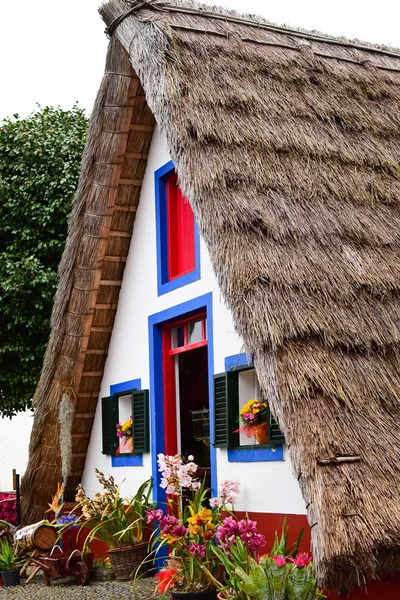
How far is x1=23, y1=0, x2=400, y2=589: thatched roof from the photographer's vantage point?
4.83 meters

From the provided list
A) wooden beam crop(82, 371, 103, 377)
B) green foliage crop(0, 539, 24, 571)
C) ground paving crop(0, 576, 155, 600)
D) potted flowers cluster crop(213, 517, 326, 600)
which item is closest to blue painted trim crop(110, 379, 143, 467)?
wooden beam crop(82, 371, 103, 377)

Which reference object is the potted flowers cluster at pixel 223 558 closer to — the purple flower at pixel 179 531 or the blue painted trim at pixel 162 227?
the purple flower at pixel 179 531

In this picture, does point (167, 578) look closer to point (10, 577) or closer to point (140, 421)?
point (140, 421)

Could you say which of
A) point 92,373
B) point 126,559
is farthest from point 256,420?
point 92,373

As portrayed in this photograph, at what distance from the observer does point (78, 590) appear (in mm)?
8062

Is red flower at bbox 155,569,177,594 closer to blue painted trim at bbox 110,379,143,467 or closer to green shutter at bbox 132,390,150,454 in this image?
green shutter at bbox 132,390,150,454

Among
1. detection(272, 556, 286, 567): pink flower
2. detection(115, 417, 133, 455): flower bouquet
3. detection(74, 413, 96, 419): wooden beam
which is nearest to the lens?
detection(272, 556, 286, 567): pink flower

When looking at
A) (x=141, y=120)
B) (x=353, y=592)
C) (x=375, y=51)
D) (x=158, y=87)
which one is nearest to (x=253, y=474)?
(x=353, y=592)

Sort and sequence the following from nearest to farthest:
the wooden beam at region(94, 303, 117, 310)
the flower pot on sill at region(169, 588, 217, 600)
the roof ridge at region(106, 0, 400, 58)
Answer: the flower pot on sill at region(169, 588, 217, 600), the roof ridge at region(106, 0, 400, 58), the wooden beam at region(94, 303, 117, 310)

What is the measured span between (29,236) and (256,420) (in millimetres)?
8099

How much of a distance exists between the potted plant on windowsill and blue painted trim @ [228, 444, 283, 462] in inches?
111

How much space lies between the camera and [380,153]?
7.14 meters

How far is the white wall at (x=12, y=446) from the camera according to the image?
27.8 meters

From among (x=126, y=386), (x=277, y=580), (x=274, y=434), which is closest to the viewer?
(x=277, y=580)
